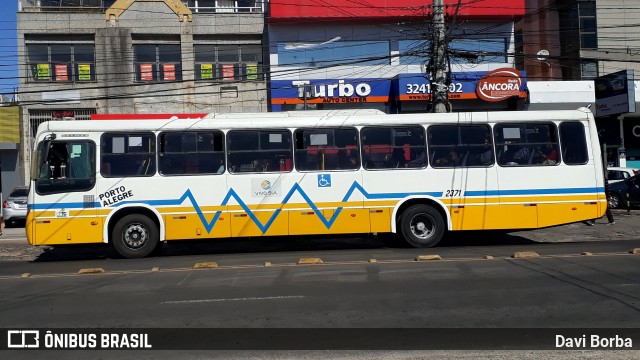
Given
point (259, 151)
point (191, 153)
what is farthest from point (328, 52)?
point (191, 153)

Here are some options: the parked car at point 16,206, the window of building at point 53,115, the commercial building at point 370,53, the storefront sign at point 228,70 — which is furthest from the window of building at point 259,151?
the window of building at point 53,115

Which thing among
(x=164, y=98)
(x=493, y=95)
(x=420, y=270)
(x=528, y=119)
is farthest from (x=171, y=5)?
(x=420, y=270)

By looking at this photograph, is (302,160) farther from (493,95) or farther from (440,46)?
(493,95)

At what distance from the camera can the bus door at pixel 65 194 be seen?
512 inches

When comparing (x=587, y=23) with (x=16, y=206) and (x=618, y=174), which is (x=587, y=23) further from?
(x=16, y=206)

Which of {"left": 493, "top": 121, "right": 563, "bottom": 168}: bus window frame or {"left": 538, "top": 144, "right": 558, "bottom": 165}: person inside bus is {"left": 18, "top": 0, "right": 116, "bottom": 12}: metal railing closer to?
{"left": 493, "top": 121, "right": 563, "bottom": 168}: bus window frame

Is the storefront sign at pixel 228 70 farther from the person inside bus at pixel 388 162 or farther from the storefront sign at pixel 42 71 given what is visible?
the person inside bus at pixel 388 162

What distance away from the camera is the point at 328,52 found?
2962cm

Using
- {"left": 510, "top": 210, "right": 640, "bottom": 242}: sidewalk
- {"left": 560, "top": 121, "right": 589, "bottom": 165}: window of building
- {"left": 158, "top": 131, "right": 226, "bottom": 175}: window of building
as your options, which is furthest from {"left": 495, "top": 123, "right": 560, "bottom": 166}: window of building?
{"left": 158, "top": 131, "right": 226, "bottom": 175}: window of building

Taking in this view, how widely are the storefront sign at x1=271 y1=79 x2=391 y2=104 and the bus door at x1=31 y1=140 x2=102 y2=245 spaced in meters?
16.0

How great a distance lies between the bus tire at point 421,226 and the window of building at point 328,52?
1674cm

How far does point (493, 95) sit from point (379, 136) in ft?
51.7

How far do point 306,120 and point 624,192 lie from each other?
48.1 feet

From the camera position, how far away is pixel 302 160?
1380cm
